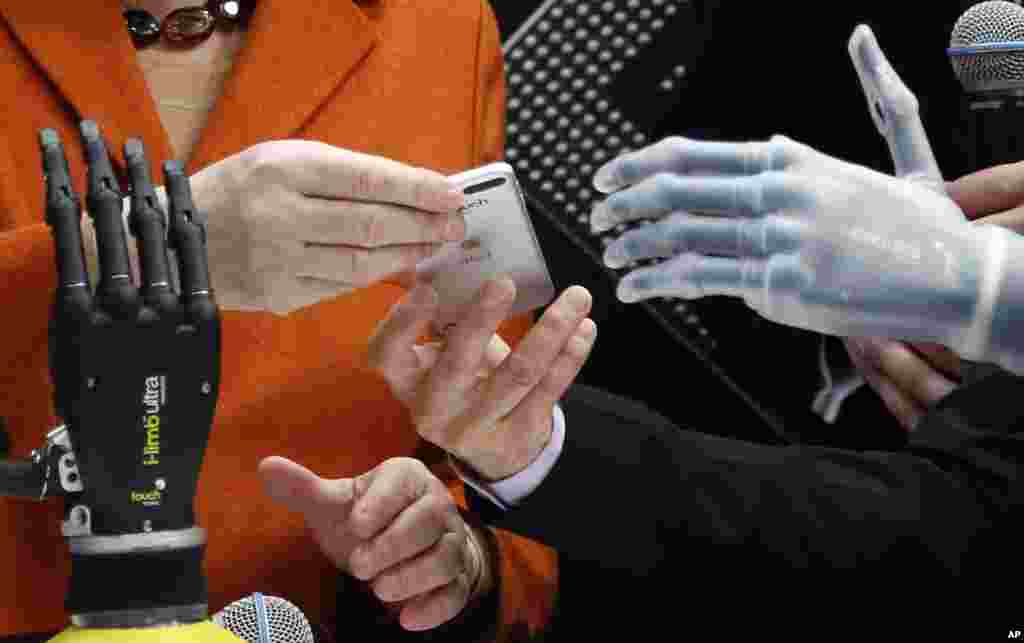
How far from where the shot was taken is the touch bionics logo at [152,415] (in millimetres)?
993

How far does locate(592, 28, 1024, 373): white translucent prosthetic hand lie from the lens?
120 centimetres

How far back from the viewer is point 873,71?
1.40m

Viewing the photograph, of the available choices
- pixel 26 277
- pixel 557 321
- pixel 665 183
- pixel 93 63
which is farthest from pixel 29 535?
pixel 665 183

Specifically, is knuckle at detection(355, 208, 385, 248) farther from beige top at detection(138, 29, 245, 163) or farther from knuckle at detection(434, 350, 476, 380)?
beige top at detection(138, 29, 245, 163)

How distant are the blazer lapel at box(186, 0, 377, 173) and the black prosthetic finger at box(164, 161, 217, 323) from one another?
50 centimetres

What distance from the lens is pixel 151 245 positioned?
1002 mm

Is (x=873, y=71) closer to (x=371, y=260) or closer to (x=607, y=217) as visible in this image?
(x=607, y=217)

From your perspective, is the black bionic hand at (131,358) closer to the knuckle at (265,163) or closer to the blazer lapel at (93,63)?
the knuckle at (265,163)

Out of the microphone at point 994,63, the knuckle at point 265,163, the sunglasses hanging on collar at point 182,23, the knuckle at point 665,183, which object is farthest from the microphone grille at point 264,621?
the microphone at point 994,63

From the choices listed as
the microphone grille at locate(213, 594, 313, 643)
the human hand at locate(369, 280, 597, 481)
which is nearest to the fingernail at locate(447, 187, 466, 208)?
the human hand at locate(369, 280, 597, 481)

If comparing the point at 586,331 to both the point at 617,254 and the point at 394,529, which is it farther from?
the point at 394,529

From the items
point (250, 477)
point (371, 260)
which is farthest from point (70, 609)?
point (250, 477)

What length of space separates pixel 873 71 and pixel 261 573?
2.68ft

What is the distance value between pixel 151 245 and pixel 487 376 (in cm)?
50
